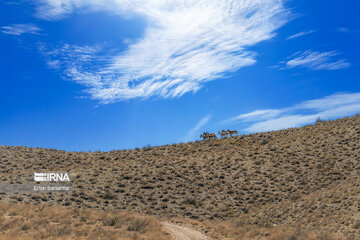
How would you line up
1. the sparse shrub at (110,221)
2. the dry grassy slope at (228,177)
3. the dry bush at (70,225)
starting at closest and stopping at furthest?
A: the dry bush at (70,225), the sparse shrub at (110,221), the dry grassy slope at (228,177)

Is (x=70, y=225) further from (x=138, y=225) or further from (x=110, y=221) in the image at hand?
(x=138, y=225)

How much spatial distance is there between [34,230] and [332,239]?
60.4 feet

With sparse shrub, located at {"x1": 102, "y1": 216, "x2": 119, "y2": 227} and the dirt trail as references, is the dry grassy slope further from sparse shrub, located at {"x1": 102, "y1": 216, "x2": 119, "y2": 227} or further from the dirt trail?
sparse shrub, located at {"x1": 102, "y1": 216, "x2": 119, "y2": 227}

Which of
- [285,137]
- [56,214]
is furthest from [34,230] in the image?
[285,137]

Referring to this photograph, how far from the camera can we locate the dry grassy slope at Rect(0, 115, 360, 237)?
28.1 meters

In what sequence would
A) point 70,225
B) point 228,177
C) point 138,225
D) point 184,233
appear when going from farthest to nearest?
point 228,177, point 184,233, point 138,225, point 70,225

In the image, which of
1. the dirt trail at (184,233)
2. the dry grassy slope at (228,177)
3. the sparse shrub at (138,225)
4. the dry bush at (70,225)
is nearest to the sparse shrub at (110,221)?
the dry bush at (70,225)

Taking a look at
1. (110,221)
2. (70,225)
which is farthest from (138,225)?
(70,225)

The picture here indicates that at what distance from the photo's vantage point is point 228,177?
3928 cm

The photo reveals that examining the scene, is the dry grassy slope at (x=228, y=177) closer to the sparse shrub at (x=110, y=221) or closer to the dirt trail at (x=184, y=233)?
the dirt trail at (x=184, y=233)

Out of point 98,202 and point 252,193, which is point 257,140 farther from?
point 98,202

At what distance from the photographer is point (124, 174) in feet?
124

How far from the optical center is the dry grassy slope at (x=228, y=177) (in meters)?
28.1

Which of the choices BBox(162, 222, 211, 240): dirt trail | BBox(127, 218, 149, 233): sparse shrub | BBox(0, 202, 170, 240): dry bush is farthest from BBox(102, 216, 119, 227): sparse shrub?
BBox(162, 222, 211, 240): dirt trail
